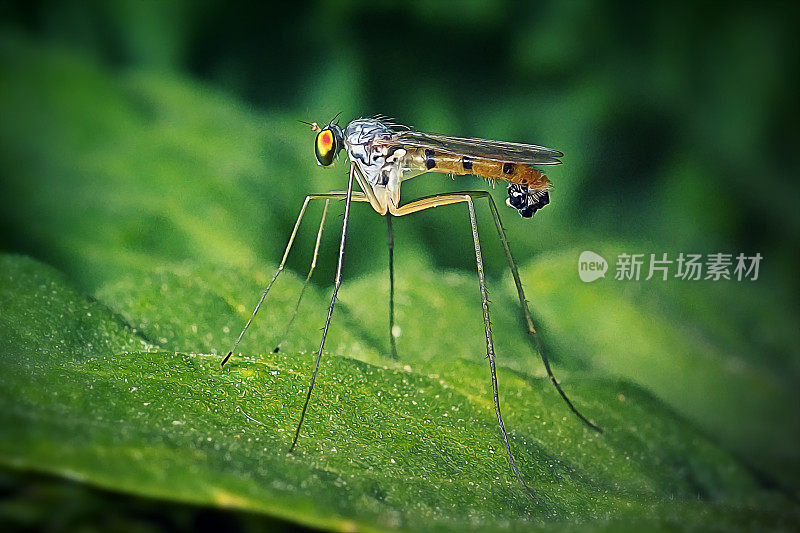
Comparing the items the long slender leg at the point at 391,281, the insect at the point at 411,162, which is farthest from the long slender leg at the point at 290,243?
the long slender leg at the point at 391,281

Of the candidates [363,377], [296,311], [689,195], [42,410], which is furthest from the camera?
[689,195]

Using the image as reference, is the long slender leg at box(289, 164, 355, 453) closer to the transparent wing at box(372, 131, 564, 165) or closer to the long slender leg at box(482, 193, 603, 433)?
the transparent wing at box(372, 131, 564, 165)

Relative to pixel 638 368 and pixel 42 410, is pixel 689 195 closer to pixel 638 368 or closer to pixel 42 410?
pixel 638 368

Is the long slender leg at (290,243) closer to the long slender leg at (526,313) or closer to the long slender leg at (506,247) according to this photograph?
the long slender leg at (506,247)

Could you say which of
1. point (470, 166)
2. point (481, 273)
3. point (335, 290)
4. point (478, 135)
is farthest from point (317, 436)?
point (478, 135)

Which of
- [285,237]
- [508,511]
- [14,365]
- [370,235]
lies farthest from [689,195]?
[14,365]

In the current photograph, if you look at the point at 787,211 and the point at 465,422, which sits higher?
the point at 787,211

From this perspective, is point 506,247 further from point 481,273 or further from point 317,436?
point 317,436
